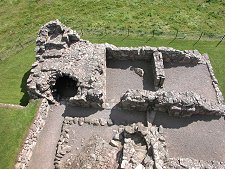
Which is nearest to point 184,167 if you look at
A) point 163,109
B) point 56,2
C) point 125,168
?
point 125,168

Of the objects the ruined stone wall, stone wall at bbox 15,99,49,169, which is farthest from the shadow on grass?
stone wall at bbox 15,99,49,169

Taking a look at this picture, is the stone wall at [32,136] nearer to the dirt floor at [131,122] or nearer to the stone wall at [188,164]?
the dirt floor at [131,122]

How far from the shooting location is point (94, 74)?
29.7m

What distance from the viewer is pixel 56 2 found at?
1897 inches

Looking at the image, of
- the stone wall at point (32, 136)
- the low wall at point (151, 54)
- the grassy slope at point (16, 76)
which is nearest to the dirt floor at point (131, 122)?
the stone wall at point (32, 136)

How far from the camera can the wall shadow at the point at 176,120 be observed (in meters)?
27.1

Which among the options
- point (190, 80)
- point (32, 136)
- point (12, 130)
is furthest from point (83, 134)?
point (190, 80)

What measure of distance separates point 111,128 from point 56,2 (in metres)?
28.8

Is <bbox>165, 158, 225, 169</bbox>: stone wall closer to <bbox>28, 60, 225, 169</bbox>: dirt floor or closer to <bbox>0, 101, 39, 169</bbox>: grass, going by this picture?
<bbox>28, 60, 225, 169</bbox>: dirt floor

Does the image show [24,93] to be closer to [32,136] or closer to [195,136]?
[32,136]

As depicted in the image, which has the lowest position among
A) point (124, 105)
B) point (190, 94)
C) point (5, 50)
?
point (5, 50)

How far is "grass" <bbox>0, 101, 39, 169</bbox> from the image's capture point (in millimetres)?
25028

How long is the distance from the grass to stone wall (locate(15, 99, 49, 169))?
0.46m

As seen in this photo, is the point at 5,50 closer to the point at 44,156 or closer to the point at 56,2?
the point at 56,2
